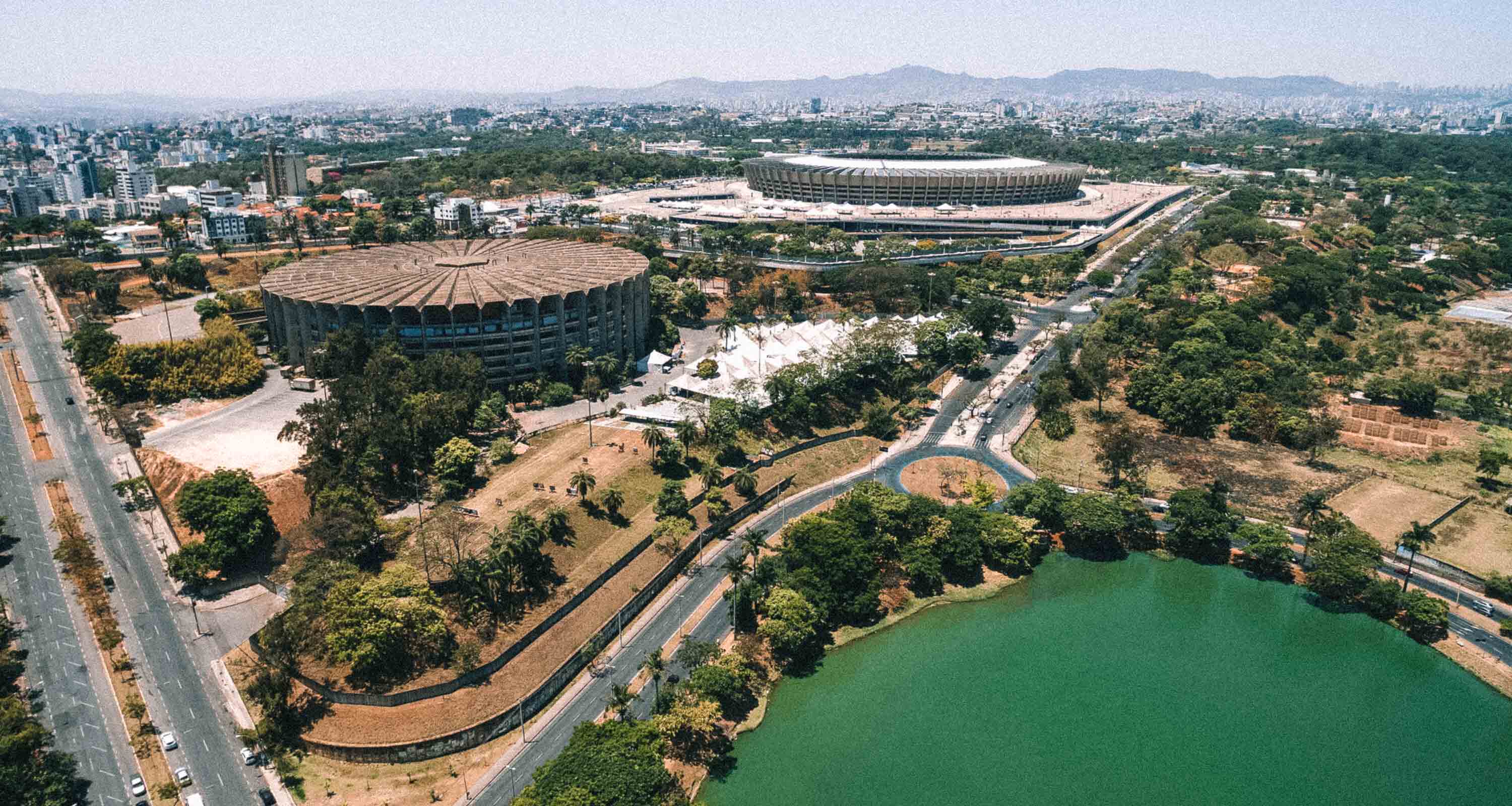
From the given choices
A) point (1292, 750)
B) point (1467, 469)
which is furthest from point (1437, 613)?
point (1467, 469)

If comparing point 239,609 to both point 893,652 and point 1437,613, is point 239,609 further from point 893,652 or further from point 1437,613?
point 1437,613

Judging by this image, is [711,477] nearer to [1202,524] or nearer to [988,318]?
[1202,524]

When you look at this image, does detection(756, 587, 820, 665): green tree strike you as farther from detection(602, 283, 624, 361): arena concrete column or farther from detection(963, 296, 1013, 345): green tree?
detection(963, 296, 1013, 345): green tree

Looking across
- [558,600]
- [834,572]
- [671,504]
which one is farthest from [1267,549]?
[558,600]

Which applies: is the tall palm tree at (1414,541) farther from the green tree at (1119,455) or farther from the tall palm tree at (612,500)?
the tall palm tree at (612,500)

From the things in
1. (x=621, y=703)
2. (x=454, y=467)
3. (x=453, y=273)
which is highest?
(x=453, y=273)

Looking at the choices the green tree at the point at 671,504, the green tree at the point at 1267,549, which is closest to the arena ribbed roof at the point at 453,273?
the green tree at the point at 671,504
